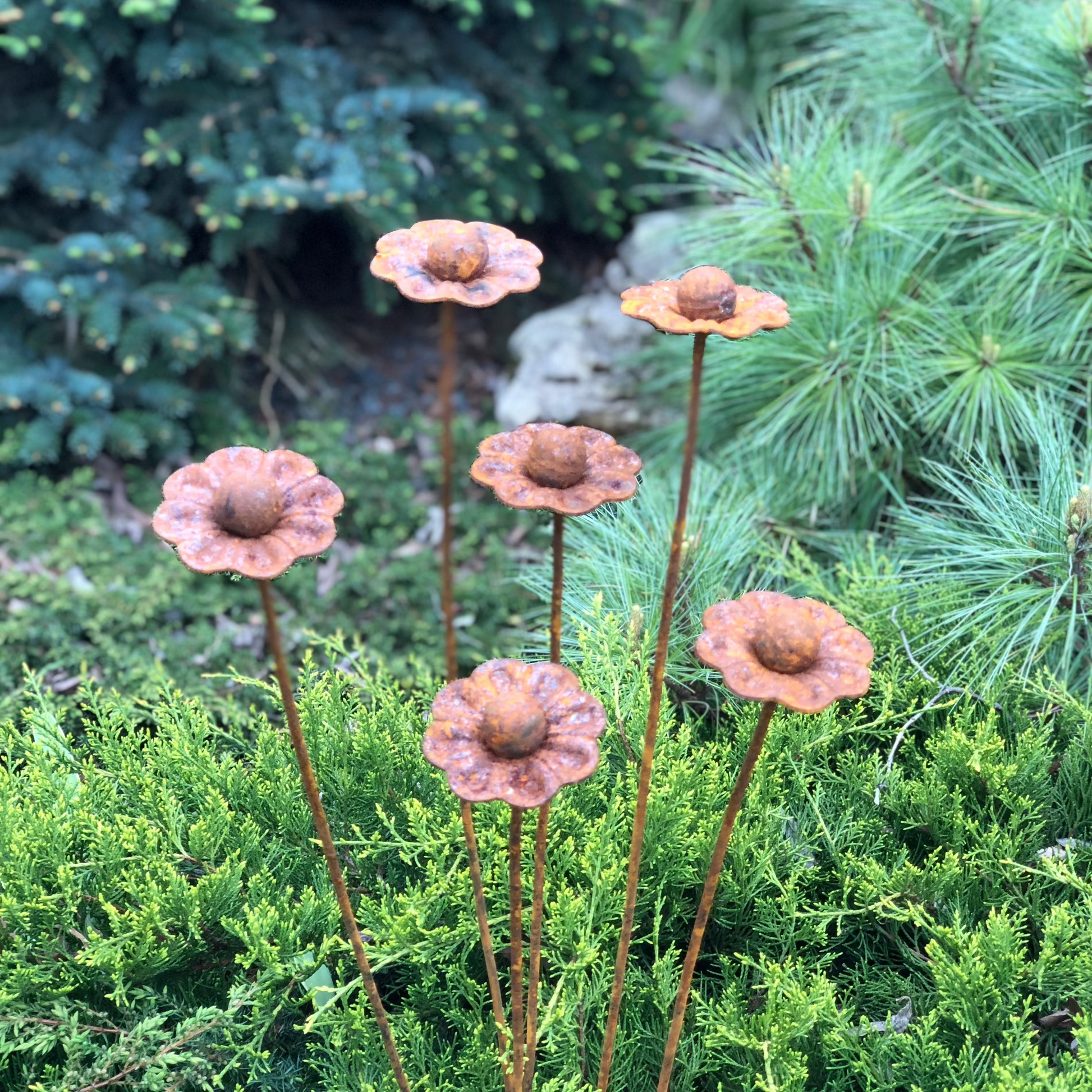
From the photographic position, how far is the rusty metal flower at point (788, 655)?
2.90 ft

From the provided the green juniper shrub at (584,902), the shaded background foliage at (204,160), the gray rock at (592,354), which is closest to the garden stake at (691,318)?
the green juniper shrub at (584,902)

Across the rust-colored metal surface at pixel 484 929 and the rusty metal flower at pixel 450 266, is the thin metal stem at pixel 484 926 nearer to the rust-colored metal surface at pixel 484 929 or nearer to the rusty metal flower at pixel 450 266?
the rust-colored metal surface at pixel 484 929

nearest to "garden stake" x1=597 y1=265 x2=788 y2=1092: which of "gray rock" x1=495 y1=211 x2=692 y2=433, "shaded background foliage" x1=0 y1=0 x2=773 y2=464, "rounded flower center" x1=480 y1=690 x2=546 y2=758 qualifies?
"rounded flower center" x1=480 y1=690 x2=546 y2=758

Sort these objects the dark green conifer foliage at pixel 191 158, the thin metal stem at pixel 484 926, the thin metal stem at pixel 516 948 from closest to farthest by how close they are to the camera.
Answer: the thin metal stem at pixel 516 948
the thin metal stem at pixel 484 926
the dark green conifer foliage at pixel 191 158

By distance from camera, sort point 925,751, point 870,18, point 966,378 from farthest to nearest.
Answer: point 870,18, point 966,378, point 925,751

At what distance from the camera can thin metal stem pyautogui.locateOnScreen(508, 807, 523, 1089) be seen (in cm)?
92

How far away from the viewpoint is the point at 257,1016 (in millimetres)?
1202

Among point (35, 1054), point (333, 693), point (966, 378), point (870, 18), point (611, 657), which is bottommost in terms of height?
point (35, 1054)

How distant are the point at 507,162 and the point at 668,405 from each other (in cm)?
93

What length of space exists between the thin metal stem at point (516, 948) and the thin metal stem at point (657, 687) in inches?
4.1

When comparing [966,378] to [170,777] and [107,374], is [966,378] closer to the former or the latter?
[170,777]

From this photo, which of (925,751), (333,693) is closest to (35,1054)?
(333,693)

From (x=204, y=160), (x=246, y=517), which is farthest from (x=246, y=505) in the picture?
(x=204, y=160)

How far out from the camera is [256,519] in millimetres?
843
